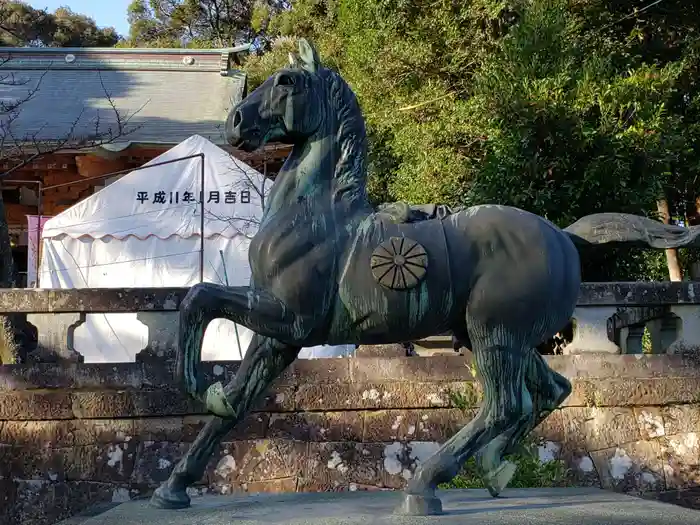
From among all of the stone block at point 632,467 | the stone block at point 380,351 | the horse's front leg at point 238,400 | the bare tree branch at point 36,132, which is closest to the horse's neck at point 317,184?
the horse's front leg at point 238,400

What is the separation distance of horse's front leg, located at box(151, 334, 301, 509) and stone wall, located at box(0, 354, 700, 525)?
205 cm

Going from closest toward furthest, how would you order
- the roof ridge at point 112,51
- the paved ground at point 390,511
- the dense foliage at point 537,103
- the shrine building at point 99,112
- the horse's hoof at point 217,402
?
the paved ground at point 390,511
the horse's hoof at point 217,402
the dense foliage at point 537,103
the shrine building at point 99,112
the roof ridge at point 112,51

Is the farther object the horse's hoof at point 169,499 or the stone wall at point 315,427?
the stone wall at point 315,427

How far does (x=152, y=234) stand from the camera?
1005 cm

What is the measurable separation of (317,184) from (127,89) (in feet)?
56.4

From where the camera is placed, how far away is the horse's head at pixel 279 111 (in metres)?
3.56

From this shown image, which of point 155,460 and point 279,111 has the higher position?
point 279,111

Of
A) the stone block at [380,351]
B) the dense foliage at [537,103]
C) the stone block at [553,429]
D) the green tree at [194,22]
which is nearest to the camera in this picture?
the stone block at [553,429]

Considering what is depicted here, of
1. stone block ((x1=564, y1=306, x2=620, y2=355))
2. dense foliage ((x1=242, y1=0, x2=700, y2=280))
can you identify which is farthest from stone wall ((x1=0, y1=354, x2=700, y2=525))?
dense foliage ((x1=242, y1=0, x2=700, y2=280))

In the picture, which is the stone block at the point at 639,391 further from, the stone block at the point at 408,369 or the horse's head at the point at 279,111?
the horse's head at the point at 279,111

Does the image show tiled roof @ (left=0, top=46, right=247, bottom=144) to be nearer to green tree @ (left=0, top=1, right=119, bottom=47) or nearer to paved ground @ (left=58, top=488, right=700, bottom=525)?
paved ground @ (left=58, top=488, right=700, bottom=525)

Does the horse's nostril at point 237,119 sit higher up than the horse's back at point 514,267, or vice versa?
the horse's nostril at point 237,119

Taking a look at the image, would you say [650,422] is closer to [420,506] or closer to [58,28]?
[420,506]

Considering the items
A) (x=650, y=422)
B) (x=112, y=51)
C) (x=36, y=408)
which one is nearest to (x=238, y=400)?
Result: (x=36, y=408)
